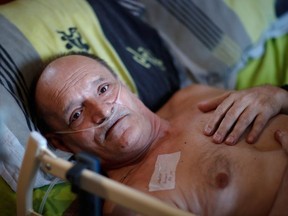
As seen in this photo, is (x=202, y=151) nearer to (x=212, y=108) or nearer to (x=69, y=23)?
(x=212, y=108)

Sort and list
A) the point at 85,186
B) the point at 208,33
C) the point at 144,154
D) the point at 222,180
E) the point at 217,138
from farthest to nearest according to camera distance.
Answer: the point at 208,33 < the point at 144,154 < the point at 217,138 < the point at 222,180 < the point at 85,186

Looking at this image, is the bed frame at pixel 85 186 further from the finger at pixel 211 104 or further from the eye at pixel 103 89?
the finger at pixel 211 104

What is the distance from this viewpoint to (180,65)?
1.62 metres

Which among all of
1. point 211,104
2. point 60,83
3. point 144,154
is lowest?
point 144,154

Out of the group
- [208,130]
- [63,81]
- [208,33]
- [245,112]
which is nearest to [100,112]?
[63,81]

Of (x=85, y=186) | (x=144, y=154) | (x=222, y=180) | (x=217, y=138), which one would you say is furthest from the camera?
(x=144, y=154)

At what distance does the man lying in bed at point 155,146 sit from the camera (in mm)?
997

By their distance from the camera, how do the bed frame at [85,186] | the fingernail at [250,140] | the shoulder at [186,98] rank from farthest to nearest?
the shoulder at [186,98] < the fingernail at [250,140] < the bed frame at [85,186]

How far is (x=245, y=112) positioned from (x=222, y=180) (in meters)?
0.25

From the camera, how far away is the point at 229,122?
113 centimetres

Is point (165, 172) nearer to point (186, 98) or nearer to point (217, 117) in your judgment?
point (217, 117)

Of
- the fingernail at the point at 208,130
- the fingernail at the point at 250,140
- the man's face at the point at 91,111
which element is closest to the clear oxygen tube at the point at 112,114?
the man's face at the point at 91,111

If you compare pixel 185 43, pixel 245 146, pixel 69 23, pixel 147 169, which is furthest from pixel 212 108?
pixel 69 23

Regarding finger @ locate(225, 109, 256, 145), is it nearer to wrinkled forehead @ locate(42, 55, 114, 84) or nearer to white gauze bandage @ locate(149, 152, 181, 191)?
white gauze bandage @ locate(149, 152, 181, 191)
